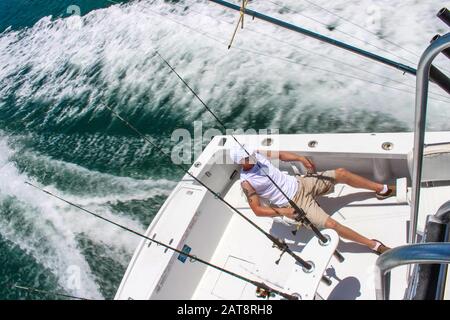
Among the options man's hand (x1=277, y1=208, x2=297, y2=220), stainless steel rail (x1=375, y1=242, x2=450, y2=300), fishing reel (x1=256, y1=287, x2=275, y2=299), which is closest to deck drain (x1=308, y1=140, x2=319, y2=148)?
man's hand (x1=277, y1=208, x2=297, y2=220)

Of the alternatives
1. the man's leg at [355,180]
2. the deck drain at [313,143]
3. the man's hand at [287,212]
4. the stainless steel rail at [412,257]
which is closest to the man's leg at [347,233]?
the man's hand at [287,212]

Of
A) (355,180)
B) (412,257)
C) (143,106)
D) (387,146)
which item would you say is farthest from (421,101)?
(143,106)

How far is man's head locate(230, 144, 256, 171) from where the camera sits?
3.60 metres

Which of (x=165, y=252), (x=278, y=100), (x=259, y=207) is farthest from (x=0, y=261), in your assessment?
(x=278, y=100)

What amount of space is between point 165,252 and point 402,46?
4155 mm

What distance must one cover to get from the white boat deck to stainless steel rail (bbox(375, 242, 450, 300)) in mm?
1524

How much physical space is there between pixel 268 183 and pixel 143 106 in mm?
3779

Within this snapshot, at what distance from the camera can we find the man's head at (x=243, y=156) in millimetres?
3600

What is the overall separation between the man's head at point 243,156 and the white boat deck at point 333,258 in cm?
54

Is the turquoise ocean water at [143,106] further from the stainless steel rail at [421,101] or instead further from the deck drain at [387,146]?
the stainless steel rail at [421,101]

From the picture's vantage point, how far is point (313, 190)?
3607 mm

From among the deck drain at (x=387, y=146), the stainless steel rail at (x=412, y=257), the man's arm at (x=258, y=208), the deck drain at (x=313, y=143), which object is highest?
the deck drain at (x=387, y=146)

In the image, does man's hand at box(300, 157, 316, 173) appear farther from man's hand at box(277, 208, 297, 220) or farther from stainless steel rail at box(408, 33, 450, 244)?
stainless steel rail at box(408, 33, 450, 244)

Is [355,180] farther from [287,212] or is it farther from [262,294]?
[262,294]
